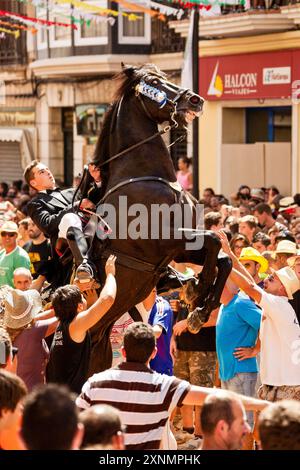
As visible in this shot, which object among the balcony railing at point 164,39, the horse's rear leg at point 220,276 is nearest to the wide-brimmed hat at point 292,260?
the horse's rear leg at point 220,276

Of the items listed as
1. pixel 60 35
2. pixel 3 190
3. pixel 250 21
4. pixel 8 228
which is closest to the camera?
pixel 8 228

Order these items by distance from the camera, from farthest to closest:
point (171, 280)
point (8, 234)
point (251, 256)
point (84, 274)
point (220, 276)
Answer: point (8, 234) < point (251, 256) < point (171, 280) < point (220, 276) < point (84, 274)

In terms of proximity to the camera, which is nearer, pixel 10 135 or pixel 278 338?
pixel 278 338

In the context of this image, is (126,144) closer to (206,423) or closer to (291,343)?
(291,343)

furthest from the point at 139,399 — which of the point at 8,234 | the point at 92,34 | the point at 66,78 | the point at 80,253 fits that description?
the point at 66,78

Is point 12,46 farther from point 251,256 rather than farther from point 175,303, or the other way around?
point 251,256

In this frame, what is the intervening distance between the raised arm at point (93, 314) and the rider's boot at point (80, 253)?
0.69 meters

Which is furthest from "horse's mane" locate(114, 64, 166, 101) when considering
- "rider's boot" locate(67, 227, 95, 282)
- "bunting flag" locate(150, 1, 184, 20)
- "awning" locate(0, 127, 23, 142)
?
"awning" locate(0, 127, 23, 142)

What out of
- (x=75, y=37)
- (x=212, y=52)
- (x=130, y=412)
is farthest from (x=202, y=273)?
(x=75, y=37)

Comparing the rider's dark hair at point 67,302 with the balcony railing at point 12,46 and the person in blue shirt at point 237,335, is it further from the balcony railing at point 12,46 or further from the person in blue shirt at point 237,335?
the balcony railing at point 12,46

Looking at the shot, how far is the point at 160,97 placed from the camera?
7930 mm

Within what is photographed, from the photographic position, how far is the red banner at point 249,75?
709 inches

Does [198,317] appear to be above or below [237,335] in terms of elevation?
above

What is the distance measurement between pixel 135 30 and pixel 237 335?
1460cm
